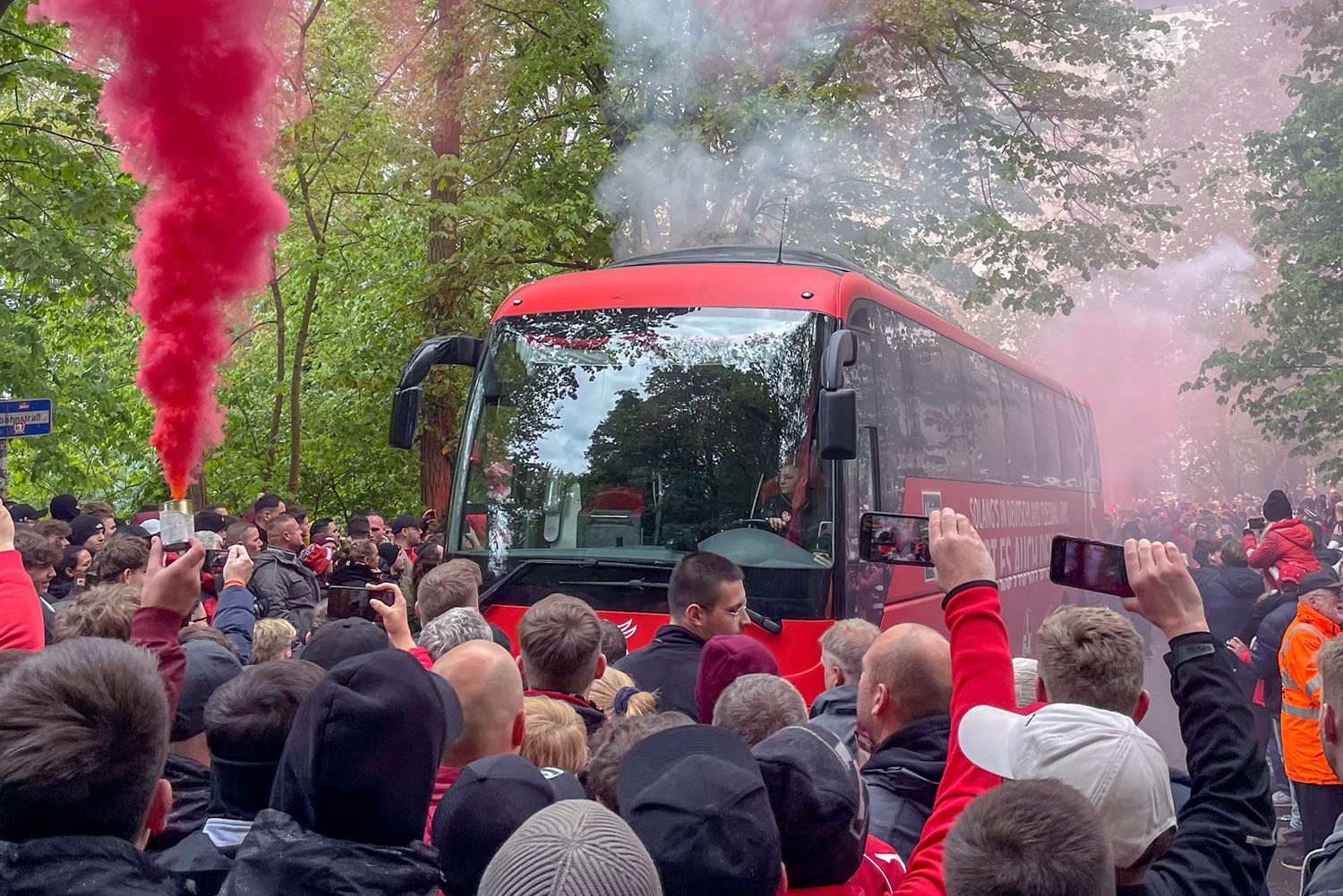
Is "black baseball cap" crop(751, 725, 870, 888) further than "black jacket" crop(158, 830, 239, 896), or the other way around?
"black jacket" crop(158, 830, 239, 896)

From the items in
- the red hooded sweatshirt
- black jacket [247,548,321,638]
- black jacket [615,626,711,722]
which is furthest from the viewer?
black jacket [247,548,321,638]

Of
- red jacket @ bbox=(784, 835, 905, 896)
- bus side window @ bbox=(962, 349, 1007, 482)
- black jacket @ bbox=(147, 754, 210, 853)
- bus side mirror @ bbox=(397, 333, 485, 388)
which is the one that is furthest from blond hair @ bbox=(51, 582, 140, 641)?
bus side window @ bbox=(962, 349, 1007, 482)

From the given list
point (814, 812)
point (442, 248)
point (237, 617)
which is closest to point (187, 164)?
point (237, 617)

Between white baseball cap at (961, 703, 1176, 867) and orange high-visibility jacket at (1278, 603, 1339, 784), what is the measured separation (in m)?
5.24

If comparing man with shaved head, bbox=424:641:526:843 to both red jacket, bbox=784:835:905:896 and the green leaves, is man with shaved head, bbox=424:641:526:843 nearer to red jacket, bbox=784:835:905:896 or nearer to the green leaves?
red jacket, bbox=784:835:905:896

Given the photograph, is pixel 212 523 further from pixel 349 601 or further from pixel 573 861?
pixel 573 861

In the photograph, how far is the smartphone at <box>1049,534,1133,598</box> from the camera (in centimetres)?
309

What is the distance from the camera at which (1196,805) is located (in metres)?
2.81

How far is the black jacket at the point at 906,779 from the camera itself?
3.51 m

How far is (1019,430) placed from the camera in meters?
14.5

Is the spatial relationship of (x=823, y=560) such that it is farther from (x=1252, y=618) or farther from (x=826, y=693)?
(x=1252, y=618)

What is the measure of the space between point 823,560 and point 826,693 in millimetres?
3445

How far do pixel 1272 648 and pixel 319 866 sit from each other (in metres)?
7.83

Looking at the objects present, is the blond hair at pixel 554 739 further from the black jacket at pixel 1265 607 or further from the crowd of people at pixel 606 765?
the black jacket at pixel 1265 607
